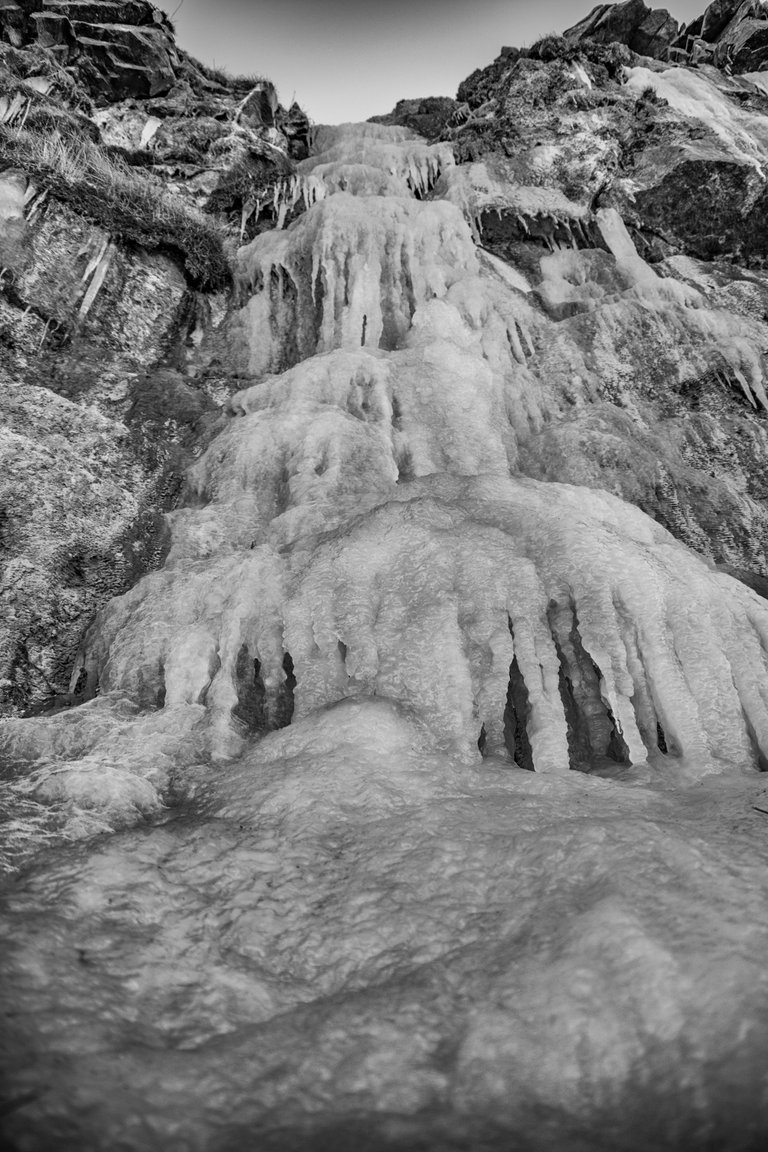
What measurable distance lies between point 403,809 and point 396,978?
4.00 ft

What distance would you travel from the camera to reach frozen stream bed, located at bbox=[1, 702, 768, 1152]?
187cm

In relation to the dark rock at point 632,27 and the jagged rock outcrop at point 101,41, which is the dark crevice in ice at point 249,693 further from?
the dark rock at point 632,27

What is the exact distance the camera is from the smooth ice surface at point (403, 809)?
6.51ft

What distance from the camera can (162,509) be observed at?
26.2 feet

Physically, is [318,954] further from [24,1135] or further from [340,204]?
[340,204]

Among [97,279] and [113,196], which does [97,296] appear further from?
[113,196]

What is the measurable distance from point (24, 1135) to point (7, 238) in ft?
32.1

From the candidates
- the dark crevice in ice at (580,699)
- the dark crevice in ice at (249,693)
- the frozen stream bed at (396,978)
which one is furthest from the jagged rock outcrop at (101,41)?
the frozen stream bed at (396,978)

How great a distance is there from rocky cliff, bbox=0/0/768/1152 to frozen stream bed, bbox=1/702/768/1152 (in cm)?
1

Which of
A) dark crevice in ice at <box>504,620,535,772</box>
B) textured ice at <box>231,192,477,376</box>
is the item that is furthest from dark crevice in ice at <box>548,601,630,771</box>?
textured ice at <box>231,192,477,376</box>

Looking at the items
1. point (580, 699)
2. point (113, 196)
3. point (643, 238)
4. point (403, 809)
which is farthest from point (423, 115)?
point (403, 809)

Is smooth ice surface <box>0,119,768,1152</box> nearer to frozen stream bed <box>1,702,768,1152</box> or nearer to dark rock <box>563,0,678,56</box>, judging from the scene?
frozen stream bed <box>1,702,768,1152</box>

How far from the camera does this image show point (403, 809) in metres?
3.76

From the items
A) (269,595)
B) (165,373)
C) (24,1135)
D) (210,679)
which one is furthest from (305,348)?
(24,1135)
